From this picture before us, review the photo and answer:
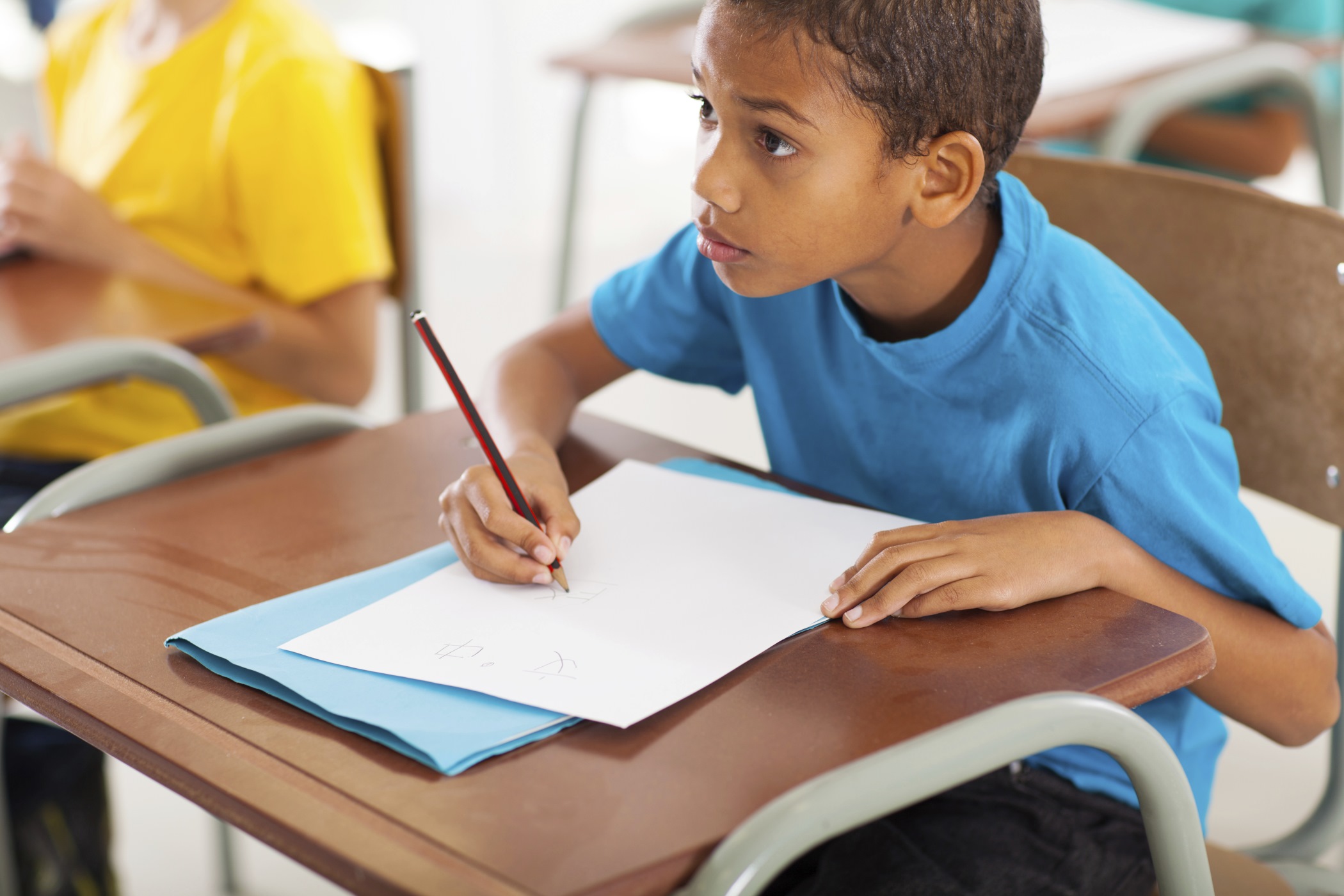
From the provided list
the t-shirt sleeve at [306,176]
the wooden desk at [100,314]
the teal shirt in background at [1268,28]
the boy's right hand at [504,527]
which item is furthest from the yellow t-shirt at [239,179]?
the teal shirt in background at [1268,28]

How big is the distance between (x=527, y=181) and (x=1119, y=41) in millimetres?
2116

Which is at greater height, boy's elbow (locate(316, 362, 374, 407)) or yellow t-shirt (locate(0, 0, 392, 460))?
yellow t-shirt (locate(0, 0, 392, 460))

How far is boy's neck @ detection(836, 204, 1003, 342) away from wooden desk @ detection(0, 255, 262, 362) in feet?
2.13

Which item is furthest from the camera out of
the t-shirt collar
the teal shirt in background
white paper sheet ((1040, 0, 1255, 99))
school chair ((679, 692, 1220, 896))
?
the teal shirt in background

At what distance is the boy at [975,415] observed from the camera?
33.1 inches

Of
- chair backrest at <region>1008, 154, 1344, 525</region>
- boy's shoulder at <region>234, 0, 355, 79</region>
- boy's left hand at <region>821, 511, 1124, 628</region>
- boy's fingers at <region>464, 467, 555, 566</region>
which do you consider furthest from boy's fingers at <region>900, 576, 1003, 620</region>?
boy's shoulder at <region>234, 0, 355, 79</region>

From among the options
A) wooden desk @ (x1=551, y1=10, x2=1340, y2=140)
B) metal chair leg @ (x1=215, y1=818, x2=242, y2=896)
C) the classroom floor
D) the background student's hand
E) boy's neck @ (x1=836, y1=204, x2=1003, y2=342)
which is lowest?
metal chair leg @ (x1=215, y1=818, x2=242, y2=896)

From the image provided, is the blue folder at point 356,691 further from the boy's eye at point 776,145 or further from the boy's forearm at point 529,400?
the boy's eye at point 776,145

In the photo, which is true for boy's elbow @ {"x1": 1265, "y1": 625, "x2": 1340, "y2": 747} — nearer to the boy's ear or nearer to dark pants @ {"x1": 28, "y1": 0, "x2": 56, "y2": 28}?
the boy's ear

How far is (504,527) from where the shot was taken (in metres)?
0.86

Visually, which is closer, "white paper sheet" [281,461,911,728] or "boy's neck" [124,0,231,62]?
"white paper sheet" [281,461,911,728]

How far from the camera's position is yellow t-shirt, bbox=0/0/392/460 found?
61.6 inches

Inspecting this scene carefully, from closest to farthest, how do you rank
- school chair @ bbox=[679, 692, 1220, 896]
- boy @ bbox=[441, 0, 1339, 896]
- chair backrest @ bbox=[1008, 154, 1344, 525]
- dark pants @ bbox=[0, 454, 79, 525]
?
school chair @ bbox=[679, 692, 1220, 896], boy @ bbox=[441, 0, 1339, 896], chair backrest @ bbox=[1008, 154, 1344, 525], dark pants @ bbox=[0, 454, 79, 525]

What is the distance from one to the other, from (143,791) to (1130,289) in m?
1.46
